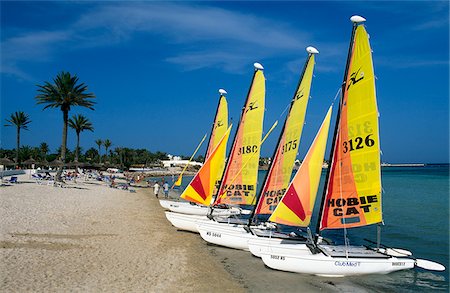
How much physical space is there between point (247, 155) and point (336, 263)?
30.9 ft

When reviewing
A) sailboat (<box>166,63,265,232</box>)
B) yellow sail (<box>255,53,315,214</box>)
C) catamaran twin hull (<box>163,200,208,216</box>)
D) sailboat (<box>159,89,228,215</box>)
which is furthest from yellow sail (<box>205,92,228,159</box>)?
yellow sail (<box>255,53,315,214</box>)

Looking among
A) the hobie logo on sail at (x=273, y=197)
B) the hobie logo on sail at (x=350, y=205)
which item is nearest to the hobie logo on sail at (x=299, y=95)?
the hobie logo on sail at (x=273, y=197)

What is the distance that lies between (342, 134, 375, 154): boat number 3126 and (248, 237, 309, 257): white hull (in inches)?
165

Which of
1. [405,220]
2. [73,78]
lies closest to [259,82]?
[405,220]

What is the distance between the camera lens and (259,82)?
22.2 metres

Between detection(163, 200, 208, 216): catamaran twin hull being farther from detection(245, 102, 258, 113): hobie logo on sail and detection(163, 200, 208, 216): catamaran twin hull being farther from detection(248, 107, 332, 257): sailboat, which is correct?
detection(248, 107, 332, 257): sailboat

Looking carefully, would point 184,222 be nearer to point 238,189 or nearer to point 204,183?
point 204,183

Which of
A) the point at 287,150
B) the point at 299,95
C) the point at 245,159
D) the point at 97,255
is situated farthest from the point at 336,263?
the point at 245,159

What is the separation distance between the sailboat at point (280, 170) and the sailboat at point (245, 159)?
10.9 feet

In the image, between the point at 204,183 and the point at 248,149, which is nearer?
the point at 248,149

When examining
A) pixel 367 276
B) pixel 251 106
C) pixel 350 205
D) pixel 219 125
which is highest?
pixel 251 106

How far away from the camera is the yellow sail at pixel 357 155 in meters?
13.9

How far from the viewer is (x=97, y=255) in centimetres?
1510

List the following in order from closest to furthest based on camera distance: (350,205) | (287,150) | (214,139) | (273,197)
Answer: (350,205) → (287,150) → (273,197) → (214,139)
